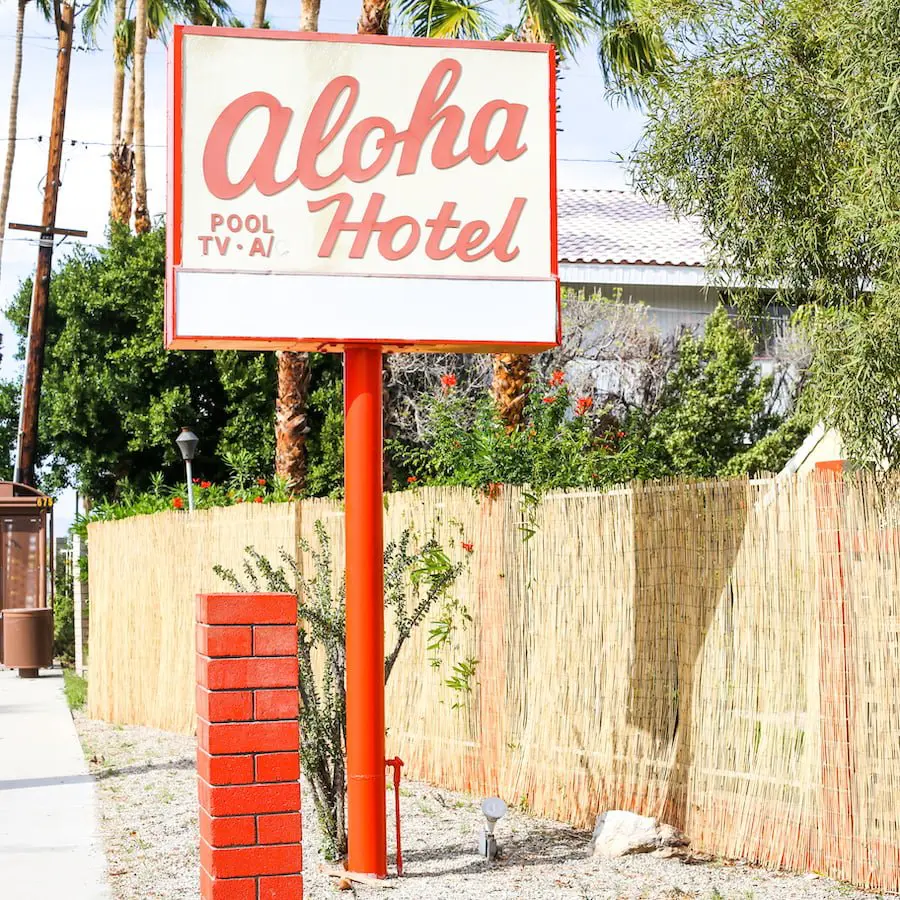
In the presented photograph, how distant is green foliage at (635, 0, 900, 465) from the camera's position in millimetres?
7348

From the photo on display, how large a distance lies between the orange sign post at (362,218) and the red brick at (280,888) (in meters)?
2.17

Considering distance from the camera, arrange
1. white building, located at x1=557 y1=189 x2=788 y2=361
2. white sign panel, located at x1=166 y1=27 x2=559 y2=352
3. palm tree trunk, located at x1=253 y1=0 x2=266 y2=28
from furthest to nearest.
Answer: palm tree trunk, located at x1=253 y1=0 x2=266 y2=28, white building, located at x1=557 y1=189 x2=788 y2=361, white sign panel, located at x1=166 y1=27 x2=559 y2=352

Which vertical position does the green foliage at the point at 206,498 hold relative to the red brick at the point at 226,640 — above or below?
above

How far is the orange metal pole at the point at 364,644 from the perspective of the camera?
755cm

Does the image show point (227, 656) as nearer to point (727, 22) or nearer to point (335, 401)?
point (727, 22)

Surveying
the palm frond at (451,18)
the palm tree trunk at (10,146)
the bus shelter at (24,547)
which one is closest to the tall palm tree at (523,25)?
the palm frond at (451,18)

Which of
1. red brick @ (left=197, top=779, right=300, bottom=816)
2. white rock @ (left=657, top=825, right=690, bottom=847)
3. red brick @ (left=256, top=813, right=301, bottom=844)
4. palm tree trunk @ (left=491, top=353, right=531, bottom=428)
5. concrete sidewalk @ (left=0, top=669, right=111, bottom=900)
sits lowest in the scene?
concrete sidewalk @ (left=0, top=669, right=111, bottom=900)

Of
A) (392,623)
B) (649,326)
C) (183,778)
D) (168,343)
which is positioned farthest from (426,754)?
(649,326)

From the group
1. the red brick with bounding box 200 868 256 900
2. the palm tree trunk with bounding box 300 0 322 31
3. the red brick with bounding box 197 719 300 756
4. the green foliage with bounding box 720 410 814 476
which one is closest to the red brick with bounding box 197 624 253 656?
the red brick with bounding box 197 719 300 756

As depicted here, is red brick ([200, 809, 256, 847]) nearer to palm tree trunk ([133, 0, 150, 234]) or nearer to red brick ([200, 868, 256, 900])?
red brick ([200, 868, 256, 900])

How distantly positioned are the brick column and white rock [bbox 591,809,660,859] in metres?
2.95

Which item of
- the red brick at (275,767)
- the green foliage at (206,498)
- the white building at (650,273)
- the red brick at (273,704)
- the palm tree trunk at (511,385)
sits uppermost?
the white building at (650,273)

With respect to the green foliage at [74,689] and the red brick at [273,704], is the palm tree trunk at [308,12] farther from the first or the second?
the red brick at [273,704]

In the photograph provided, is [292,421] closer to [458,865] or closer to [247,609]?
[458,865]
